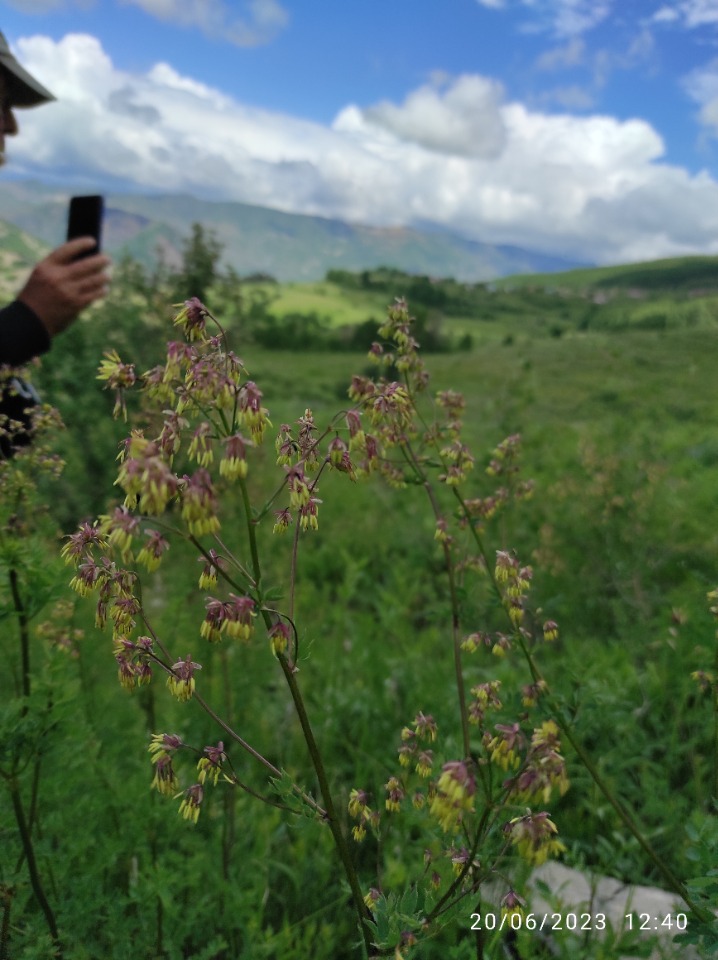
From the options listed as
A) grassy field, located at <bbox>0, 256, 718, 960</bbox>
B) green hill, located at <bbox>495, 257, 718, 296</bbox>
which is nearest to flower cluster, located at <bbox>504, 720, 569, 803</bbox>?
grassy field, located at <bbox>0, 256, 718, 960</bbox>

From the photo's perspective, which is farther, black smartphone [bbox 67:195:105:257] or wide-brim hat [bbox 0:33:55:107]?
black smartphone [bbox 67:195:105:257]

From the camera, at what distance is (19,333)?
3830mm

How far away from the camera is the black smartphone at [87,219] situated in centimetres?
409

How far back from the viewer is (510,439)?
2.94 m

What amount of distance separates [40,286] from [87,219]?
1.88 ft

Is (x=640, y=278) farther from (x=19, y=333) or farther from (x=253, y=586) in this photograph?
(x=253, y=586)

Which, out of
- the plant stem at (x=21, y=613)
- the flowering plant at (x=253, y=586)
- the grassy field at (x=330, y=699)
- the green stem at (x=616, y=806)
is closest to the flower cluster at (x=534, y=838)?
the flowering plant at (x=253, y=586)

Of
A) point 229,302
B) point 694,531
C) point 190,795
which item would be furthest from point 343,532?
point 190,795

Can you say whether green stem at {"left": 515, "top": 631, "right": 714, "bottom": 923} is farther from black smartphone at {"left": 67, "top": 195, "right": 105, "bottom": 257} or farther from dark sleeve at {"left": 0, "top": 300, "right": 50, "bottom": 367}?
black smartphone at {"left": 67, "top": 195, "right": 105, "bottom": 257}

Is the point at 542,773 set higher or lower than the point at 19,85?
lower

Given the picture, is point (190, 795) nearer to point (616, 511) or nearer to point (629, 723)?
point (629, 723)

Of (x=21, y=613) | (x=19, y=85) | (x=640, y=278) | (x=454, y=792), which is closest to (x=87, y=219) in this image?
(x=19, y=85)

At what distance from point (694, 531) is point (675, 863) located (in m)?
4.41

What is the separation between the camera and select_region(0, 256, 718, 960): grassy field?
8.02 ft
